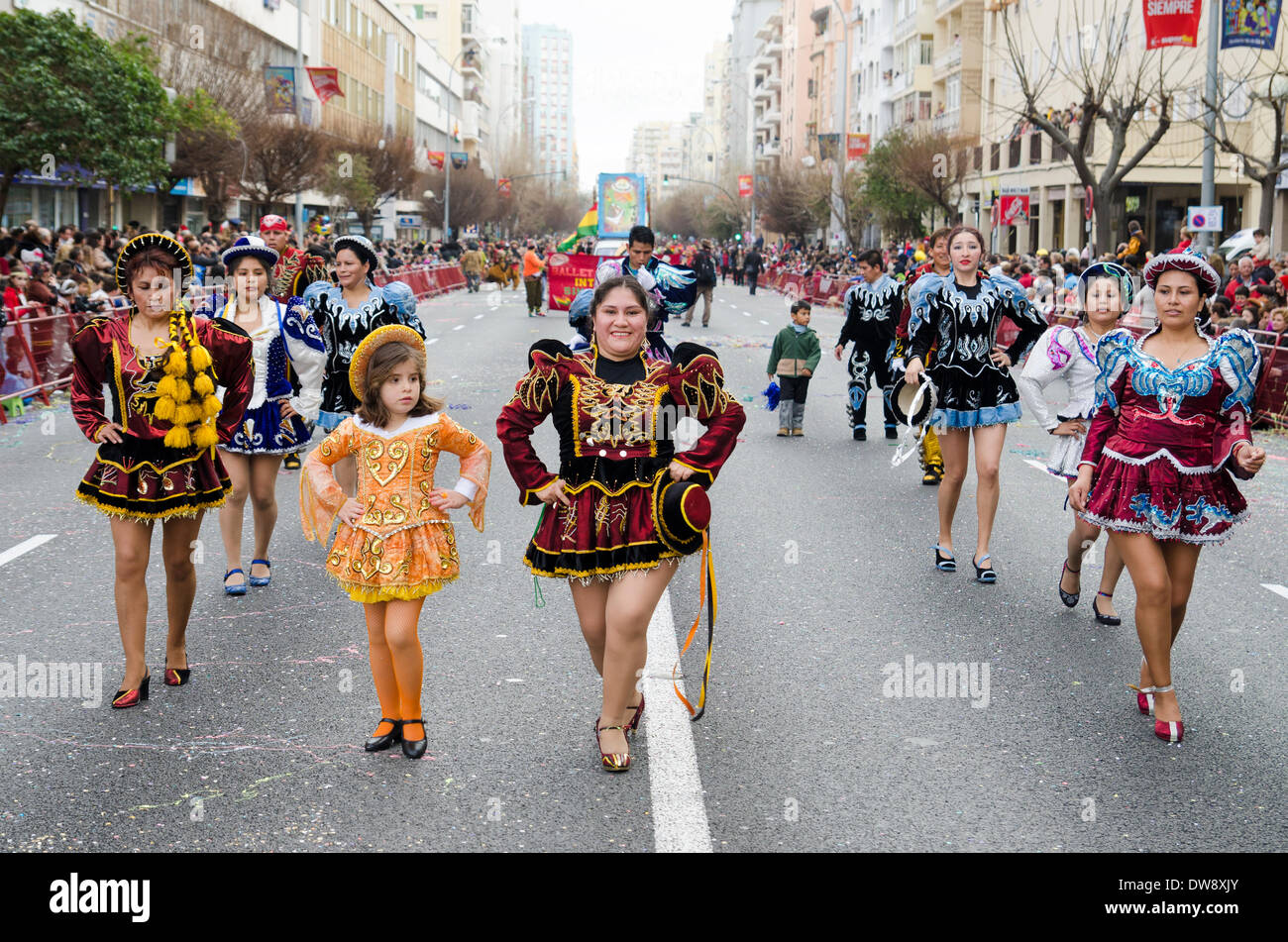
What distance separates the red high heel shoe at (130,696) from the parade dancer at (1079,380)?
4251 millimetres

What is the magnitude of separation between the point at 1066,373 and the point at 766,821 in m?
3.72

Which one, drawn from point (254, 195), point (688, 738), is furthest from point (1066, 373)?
point (254, 195)

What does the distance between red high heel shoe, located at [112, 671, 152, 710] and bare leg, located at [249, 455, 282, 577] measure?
1956mm

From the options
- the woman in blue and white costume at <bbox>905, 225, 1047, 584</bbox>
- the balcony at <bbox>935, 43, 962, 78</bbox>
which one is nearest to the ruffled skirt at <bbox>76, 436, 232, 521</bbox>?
the woman in blue and white costume at <bbox>905, 225, 1047, 584</bbox>

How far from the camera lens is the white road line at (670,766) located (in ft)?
14.4

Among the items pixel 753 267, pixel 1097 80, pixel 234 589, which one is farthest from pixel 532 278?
pixel 234 589

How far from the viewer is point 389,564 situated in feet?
16.3

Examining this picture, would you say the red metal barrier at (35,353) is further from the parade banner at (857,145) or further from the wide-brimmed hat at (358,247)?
the parade banner at (857,145)

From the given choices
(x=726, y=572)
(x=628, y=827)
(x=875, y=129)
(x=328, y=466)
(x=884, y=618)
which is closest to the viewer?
(x=628, y=827)

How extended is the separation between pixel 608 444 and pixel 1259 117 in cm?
3496

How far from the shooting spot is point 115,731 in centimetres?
537

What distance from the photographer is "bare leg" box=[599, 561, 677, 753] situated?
486 centimetres

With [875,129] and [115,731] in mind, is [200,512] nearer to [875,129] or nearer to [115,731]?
[115,731]
